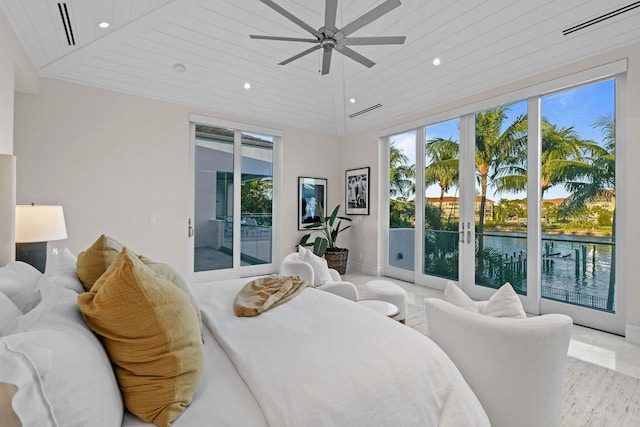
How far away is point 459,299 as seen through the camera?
1.68 metres

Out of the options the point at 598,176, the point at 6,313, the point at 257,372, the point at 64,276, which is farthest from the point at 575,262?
the point at 6,313

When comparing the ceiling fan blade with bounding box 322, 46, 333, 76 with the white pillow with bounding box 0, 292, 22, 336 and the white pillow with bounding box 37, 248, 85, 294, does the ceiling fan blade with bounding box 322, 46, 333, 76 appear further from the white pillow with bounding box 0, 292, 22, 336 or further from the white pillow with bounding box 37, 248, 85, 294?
the white pillow with bounding box 0, 292, 22, 336

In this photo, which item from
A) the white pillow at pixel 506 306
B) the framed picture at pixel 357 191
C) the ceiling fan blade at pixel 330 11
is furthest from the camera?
the framed picture at pixel 357 191

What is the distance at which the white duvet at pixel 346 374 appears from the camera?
1.04m

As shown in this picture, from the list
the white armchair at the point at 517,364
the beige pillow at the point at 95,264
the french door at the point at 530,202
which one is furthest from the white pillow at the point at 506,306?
the french door at the point at 530,202

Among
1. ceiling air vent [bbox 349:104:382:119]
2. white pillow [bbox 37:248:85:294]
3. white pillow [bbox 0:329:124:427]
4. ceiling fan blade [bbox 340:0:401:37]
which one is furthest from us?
ceiling air vent [bbox 349:104:382:119]

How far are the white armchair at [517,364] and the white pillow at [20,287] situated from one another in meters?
1.99

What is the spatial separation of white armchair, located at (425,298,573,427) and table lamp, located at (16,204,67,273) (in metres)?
2.90

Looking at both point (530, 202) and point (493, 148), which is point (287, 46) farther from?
point (530, 202)

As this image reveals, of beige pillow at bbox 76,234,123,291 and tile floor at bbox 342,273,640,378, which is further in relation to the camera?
tile floor at bbox 342,273,640,378

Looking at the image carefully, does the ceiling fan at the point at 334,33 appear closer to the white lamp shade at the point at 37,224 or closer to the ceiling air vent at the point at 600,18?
the ceiling air vent at the point at 600,18

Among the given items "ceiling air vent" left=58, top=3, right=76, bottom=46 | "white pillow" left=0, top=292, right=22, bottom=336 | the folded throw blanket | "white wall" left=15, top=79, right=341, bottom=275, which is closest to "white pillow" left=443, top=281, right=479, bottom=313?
the folded throw blanket

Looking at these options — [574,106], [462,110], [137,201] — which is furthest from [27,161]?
[574,106]

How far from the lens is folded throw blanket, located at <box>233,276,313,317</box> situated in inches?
70.4
